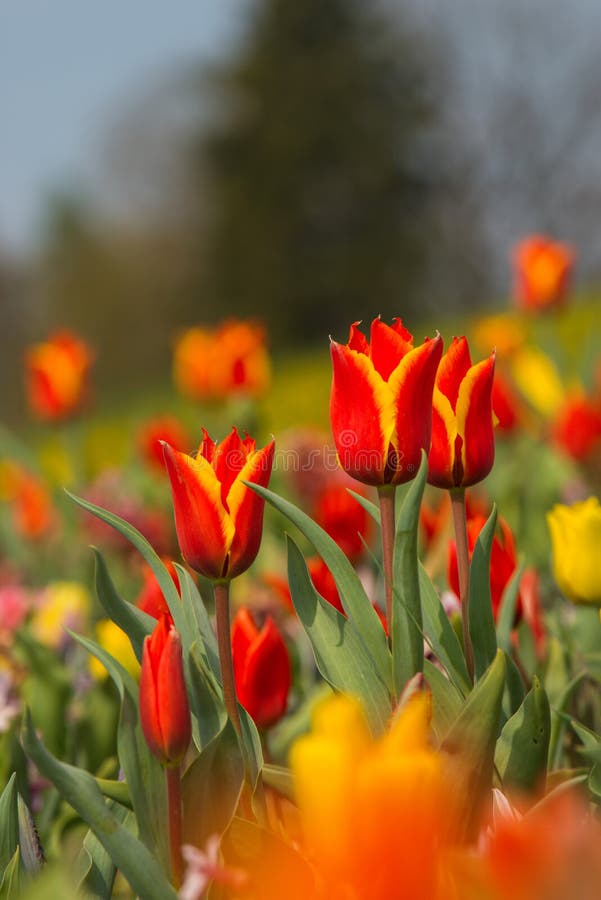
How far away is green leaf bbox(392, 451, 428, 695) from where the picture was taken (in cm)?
92

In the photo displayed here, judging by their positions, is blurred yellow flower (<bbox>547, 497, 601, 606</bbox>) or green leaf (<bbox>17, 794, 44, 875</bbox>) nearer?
green leaf (<bbox>17, 794, 44, 875</bbox>)

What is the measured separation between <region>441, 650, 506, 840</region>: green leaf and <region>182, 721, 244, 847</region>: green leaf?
0.18 metres

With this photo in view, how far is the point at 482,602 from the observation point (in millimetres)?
1003

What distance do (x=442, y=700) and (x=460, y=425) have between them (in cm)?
24

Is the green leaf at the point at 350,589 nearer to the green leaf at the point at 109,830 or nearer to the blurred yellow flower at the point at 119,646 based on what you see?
the green leaf at the point at 109,830

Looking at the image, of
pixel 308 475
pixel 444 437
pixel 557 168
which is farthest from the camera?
pixel 557 168

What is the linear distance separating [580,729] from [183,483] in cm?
42

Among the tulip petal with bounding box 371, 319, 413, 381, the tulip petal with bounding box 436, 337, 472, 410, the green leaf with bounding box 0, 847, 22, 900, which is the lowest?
the green leaf with bounding box 0, 847, 22, 900

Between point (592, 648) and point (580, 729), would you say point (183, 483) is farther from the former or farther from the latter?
point (592, 648)

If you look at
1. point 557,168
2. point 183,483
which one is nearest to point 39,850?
point 183,483

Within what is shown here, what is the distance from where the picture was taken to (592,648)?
154cm

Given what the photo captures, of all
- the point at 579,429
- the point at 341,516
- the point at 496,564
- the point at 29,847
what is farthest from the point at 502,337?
the point at 29,847

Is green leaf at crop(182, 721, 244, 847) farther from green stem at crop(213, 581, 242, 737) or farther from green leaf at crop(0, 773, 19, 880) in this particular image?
green leaf at crop(0, 773, 19, 880)

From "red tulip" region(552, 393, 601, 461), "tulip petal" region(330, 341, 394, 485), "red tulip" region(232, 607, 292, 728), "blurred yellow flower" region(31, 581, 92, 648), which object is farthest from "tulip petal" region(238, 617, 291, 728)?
"red tulip" region(552, 393, 601, 461)
